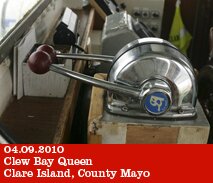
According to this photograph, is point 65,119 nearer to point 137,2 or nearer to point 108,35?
point 108,35

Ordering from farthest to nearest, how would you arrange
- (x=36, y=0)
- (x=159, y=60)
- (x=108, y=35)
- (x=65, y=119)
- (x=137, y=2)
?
(x=137, y=2) → (x=36, y=0) → (x=108, y=35) → (x=65, y=119) → (x=159, y=60)

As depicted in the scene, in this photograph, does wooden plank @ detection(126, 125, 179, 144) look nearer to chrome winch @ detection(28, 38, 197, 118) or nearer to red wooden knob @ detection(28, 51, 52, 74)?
chrome winch @ detection(28, 38, 197, 118)

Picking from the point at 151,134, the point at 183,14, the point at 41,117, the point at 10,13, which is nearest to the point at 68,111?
the point at 41,117

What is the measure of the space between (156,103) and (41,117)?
458mm

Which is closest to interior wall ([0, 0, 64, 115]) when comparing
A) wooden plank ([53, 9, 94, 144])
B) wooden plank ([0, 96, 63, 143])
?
wooden plank ([0, 96, 63, 143])

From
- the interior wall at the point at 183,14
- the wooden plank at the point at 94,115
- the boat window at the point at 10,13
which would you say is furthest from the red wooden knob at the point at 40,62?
the interior wall at the point at 183,14

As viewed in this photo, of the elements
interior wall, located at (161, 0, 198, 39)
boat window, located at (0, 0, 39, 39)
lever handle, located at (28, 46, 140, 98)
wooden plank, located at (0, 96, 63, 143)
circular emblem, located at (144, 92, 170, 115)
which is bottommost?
wooden plank, located at (0, 96, 63, 143)

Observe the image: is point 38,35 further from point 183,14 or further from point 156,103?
point 183,14

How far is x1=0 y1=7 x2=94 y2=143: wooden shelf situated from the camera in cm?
107

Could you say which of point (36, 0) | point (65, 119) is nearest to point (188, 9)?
point (36, 0)

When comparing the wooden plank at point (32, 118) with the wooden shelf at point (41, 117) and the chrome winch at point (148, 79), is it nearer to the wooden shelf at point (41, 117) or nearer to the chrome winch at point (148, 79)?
the wooden shelf at point (41, 117)

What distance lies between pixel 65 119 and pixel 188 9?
2.37 m

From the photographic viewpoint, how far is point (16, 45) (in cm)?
123

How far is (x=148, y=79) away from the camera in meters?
0.92
